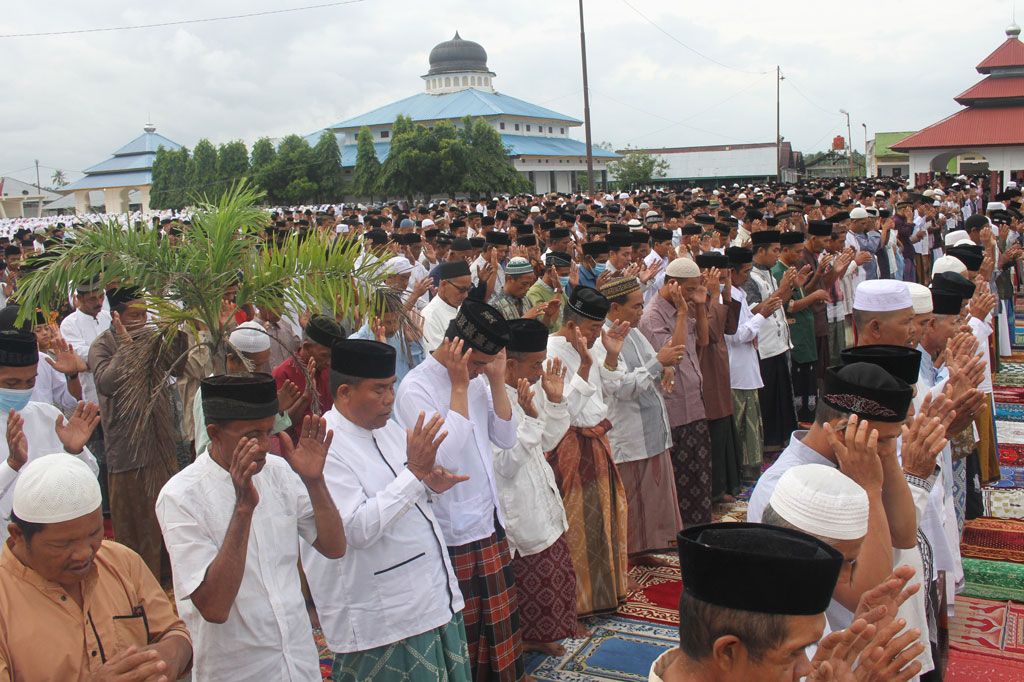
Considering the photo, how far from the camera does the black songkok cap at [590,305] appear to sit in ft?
15.6

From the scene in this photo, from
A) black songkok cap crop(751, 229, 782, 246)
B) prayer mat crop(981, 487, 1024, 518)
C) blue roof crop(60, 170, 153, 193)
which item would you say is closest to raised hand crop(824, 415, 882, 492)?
prayer mat crop(981, 487, 1024, 518)

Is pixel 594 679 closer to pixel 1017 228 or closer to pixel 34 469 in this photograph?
pixel 34 469

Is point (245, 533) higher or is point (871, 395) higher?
point (871, 395)

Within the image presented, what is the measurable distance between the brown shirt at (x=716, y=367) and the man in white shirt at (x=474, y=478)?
9.33 ft

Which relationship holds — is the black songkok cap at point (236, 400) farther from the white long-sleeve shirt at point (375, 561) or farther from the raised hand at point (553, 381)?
the raised hand at point (553, 381)

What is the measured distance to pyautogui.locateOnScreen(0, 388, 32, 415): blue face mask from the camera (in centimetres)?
390

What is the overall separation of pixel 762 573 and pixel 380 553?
1641mm

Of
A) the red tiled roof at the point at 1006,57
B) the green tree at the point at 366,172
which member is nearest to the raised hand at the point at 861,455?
the green tree at the point at 366,172

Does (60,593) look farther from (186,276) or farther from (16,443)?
(186,276)

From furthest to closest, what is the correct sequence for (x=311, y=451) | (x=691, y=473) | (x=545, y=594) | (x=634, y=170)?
(x=634, y=170) < (x=691, y=473) < (x=545, y=594) < (x=311, y=451)

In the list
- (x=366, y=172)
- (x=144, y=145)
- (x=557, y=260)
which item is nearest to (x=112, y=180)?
(x=144, y=145)

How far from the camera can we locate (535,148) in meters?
53.3

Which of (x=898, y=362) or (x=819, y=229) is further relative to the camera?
(x=819, y=229)

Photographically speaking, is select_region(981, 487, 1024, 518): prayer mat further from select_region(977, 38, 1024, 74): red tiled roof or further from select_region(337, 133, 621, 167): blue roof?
select_region(337, 133, 621, 167): blue roof
